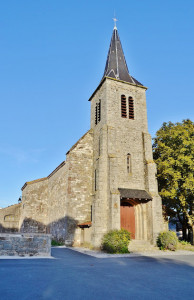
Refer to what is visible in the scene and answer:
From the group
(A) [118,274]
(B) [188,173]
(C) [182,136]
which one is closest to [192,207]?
(B) [188,173]

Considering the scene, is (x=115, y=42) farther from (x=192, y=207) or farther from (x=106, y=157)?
(x=192, y=207)

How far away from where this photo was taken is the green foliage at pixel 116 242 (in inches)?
565

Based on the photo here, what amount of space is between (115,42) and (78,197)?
18084 mm

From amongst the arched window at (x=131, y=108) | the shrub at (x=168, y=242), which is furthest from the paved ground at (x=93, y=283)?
the arched window at (x=131, y=108)

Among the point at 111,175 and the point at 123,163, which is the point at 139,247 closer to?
the point at 111,175

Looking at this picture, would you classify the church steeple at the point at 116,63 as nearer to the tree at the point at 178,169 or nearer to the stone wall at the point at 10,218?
the tree at the point at 178,169

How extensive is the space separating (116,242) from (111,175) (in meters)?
4.92

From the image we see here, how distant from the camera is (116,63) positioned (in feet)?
81.2

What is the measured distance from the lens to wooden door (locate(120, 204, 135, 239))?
1872 centimetres

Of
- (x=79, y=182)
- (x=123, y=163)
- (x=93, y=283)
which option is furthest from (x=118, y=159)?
(x=93, y=283)

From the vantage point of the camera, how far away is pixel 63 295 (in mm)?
5418

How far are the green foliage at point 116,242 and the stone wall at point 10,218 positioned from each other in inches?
740

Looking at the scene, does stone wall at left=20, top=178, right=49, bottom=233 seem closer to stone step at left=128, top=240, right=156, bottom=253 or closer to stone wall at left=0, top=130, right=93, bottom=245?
stone wall at left=0, top=130, right=93, bottom=245

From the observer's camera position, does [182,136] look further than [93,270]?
Yes
